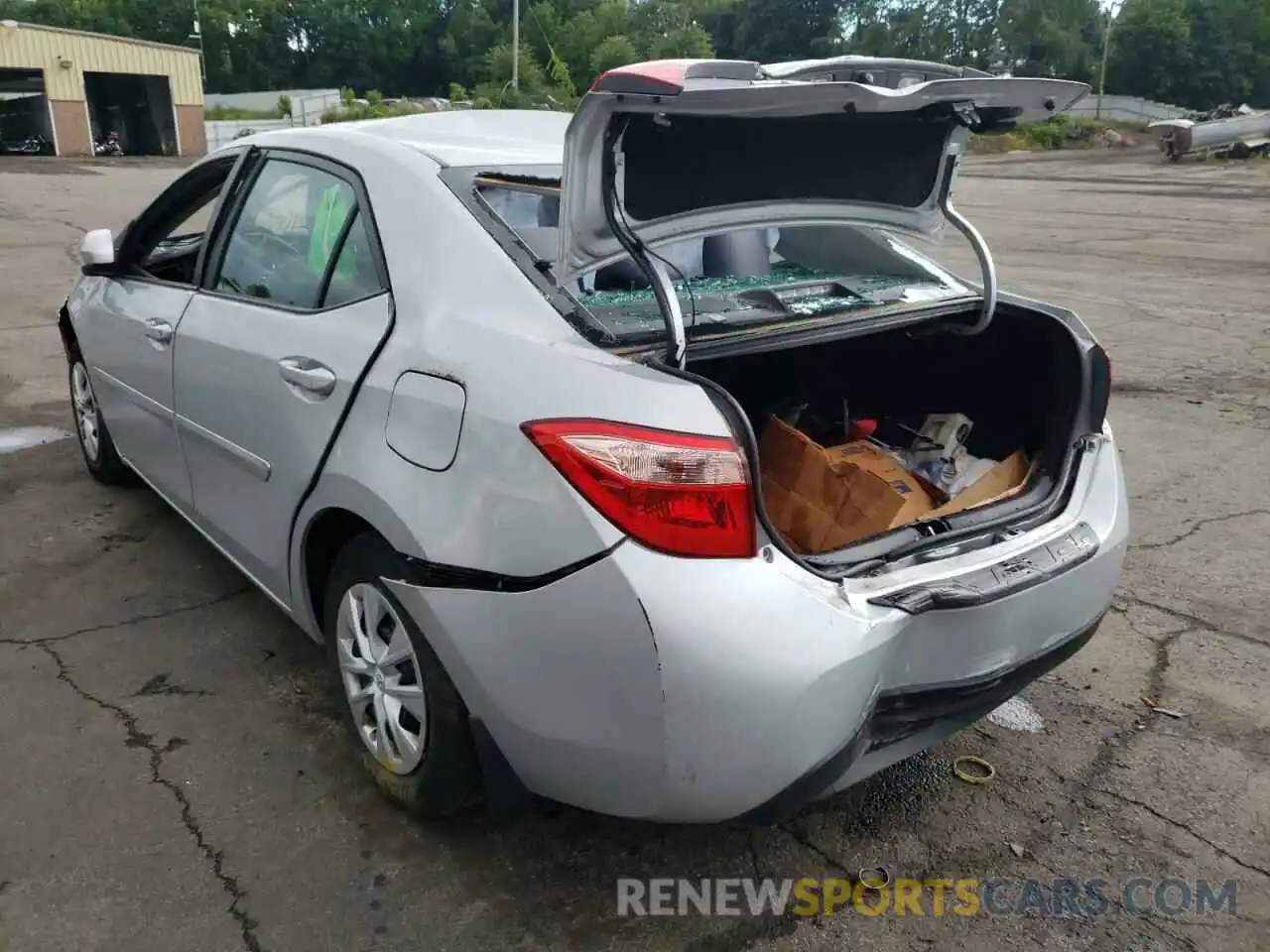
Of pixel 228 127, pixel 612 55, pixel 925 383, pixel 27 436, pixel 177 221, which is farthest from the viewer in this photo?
pixel 612 55

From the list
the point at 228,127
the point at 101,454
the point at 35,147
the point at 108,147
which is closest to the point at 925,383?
the point at 101,454

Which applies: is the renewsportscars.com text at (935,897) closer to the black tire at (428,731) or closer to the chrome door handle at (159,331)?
the black tire at (428,731)

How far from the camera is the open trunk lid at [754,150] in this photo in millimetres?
2053

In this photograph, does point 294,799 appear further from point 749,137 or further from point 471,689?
point 749,137

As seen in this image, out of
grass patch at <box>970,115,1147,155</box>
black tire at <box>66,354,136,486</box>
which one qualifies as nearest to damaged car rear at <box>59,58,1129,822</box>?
black tire at <box>66,354,136,486</box>

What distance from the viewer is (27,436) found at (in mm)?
5492

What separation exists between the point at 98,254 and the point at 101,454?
1.03 metres

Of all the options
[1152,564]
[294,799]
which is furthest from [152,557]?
[1152,564]

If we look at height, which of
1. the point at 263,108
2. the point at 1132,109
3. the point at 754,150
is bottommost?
the point at 754,150

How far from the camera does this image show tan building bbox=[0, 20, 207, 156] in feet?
125

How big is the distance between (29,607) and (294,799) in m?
1.63

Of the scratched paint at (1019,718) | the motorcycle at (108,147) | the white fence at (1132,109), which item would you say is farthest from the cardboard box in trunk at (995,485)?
the white fence at (1132,109)

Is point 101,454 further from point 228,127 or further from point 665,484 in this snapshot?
point 228,127

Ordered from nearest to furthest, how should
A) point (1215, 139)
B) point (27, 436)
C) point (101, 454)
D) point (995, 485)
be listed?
1. point (995, 485)
2. point (101, 454)
3. point (27, 436)
4. point (1215, 139)
